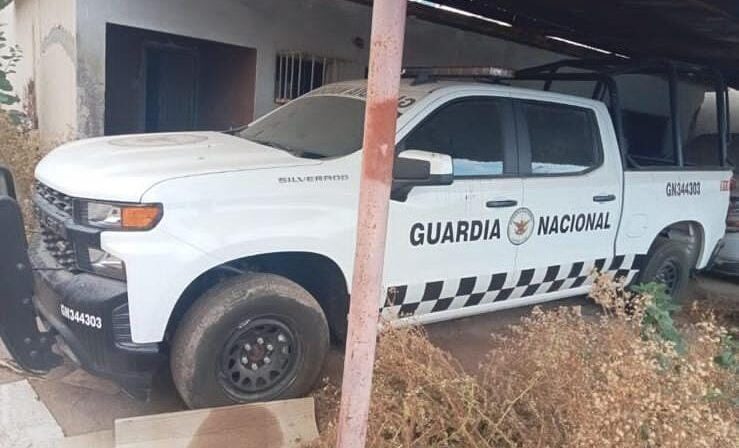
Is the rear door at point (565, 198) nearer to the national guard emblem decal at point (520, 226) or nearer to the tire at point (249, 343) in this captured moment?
the national guard emblem decal at point (520, 226)

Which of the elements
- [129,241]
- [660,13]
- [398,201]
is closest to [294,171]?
[398,201]

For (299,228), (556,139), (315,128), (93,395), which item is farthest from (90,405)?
(556,139)

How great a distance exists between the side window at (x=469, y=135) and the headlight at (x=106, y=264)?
1779 millimetres

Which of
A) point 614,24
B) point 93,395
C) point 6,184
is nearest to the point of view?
point 6,184

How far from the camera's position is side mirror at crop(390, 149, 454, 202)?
321 centimetres

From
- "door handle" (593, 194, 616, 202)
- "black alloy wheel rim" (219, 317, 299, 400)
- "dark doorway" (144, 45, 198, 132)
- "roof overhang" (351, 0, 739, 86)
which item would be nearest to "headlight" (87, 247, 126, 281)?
"black alloy wheel rim" (219, 317, 299, 400)

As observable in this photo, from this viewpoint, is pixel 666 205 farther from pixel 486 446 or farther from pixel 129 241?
pixel 129 241

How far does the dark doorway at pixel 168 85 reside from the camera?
796 centimetres

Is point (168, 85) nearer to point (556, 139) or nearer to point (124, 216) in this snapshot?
point (556, 139)

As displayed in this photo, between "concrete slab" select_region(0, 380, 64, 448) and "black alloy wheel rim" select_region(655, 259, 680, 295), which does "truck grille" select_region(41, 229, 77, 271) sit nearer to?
"concrete slab" select_region(0, 380, 64, 448)

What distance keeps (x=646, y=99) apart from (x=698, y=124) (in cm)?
227

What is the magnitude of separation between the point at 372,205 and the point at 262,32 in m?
5.74

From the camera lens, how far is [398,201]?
340cm

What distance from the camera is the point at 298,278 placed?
11.2 feet
